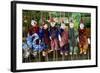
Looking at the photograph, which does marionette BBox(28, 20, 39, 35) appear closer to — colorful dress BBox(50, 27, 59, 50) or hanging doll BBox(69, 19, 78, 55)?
colorful dress BBox(50, 27, 59, 50)

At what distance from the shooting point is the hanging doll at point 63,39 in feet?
5.92

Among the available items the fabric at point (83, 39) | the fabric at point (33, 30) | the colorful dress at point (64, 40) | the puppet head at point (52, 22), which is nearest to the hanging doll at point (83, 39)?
the fabric at point (83, 39)

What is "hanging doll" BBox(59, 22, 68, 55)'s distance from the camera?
1.80m

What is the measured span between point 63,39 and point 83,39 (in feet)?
0.58

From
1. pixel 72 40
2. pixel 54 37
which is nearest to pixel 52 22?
pixel 54 37

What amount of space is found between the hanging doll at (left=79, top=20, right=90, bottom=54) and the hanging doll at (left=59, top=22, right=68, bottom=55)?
12 cm

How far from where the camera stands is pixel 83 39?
1879 millimetres

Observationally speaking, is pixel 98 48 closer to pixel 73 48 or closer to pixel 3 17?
pixel 73 48

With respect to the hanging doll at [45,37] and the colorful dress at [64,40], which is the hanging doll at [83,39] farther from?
the hanging doll at [45,37]

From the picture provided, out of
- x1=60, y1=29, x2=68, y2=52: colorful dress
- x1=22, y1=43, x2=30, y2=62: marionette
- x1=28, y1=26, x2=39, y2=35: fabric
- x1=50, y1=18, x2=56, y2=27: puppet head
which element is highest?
x1=50, y1=18, x2=56, y2=27: puppet head

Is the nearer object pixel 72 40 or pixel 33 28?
pixel 33 28

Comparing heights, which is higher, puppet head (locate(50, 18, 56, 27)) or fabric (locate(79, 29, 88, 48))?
puppet head (locate(50, 18, 56, 27))

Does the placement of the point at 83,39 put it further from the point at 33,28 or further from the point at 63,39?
the point at 33,28

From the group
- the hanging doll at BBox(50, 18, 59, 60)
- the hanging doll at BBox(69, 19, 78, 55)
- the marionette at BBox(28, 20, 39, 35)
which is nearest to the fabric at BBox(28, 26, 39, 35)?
the marionette at BBox(28, 20, 39, 35)
